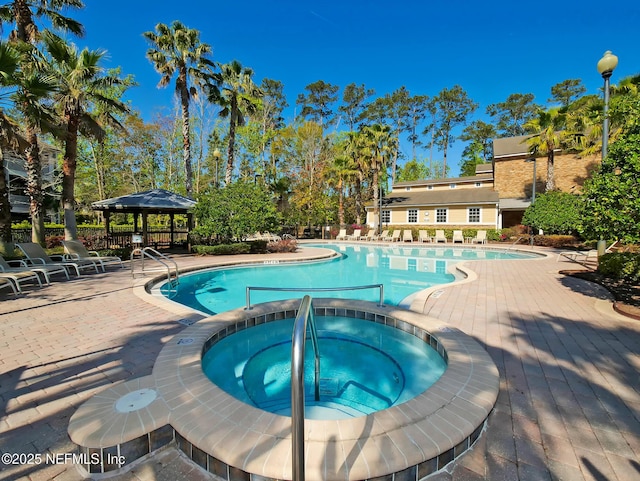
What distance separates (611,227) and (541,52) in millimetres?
30854

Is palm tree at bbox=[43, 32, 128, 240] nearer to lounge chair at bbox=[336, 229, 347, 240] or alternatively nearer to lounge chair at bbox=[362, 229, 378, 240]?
lounge chair at bbox=[336, 229, 347, 240]

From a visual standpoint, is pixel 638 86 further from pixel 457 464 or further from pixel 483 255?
pixel 457 464

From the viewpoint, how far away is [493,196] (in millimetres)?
26141

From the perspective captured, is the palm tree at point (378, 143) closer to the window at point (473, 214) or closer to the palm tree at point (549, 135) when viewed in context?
the window at point (473, 214)

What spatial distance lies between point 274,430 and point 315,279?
9000mm

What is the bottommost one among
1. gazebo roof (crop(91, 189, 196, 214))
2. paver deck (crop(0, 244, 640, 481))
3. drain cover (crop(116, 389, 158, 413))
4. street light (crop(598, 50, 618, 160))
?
paver deck (crop(0, 244, 640, 481))

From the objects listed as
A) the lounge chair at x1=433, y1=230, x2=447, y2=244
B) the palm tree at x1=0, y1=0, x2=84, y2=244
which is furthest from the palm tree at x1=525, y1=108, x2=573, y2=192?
the palm tree at x1=0, y1=0, x2=84, y2=244

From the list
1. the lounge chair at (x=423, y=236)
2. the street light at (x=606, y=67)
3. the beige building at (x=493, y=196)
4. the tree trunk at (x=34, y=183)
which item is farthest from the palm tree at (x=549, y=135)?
the tree trunk at (x=34, y=183)

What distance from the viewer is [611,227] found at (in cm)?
522

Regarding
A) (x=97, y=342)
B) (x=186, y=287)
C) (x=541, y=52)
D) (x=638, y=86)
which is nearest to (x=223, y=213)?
(x=186, y=287)

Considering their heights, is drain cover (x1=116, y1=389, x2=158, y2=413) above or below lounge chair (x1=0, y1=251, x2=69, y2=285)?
below

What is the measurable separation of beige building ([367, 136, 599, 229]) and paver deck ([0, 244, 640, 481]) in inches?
824

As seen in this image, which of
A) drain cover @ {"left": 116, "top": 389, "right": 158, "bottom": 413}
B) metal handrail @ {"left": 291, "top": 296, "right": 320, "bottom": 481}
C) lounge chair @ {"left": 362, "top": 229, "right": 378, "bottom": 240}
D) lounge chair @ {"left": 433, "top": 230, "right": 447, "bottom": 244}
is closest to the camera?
metal handrail @ {"left": 291, "top": 296, "right": 320, "bottom": 481}

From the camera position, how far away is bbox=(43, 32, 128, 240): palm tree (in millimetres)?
10250
